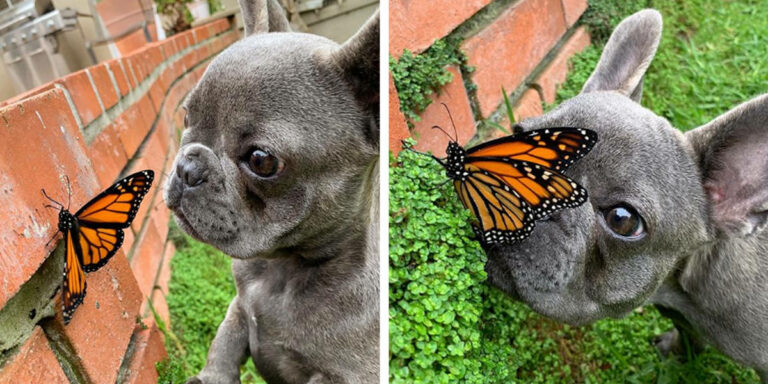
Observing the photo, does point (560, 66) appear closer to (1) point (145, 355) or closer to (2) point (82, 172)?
(1) point (145, 355)

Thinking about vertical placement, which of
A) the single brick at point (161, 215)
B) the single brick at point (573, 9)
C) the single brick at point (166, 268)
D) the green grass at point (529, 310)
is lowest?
the green grass at point (529, 310)

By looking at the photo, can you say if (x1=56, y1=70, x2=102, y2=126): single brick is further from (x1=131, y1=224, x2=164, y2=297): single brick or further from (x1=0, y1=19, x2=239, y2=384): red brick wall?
(x1=131, y1=224, x2=164, y2=297): single brick

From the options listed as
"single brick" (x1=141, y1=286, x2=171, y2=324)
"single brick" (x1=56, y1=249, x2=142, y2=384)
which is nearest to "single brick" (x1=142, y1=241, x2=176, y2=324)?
"single brick" (x1=141, y1=286, x2=171, y2=324)

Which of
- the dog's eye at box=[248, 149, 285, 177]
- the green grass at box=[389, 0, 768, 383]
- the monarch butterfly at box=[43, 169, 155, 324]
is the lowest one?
the green grass at box=[389, 0, 768, 383]

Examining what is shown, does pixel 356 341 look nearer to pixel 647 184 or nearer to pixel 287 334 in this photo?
pixel 287 334

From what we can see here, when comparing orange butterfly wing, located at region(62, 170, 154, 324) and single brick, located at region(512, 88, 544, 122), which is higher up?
orange butterfly wing, located at region(62, 170, 154, 324)

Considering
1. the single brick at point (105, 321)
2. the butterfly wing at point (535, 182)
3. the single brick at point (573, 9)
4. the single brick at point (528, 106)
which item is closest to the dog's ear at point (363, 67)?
the butterfly wing at point (535, 182)

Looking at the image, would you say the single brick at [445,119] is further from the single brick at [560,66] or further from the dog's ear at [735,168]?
the single brick at [560,66]

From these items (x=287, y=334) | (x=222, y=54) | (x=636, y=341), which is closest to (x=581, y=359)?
(x=636, y=341)
